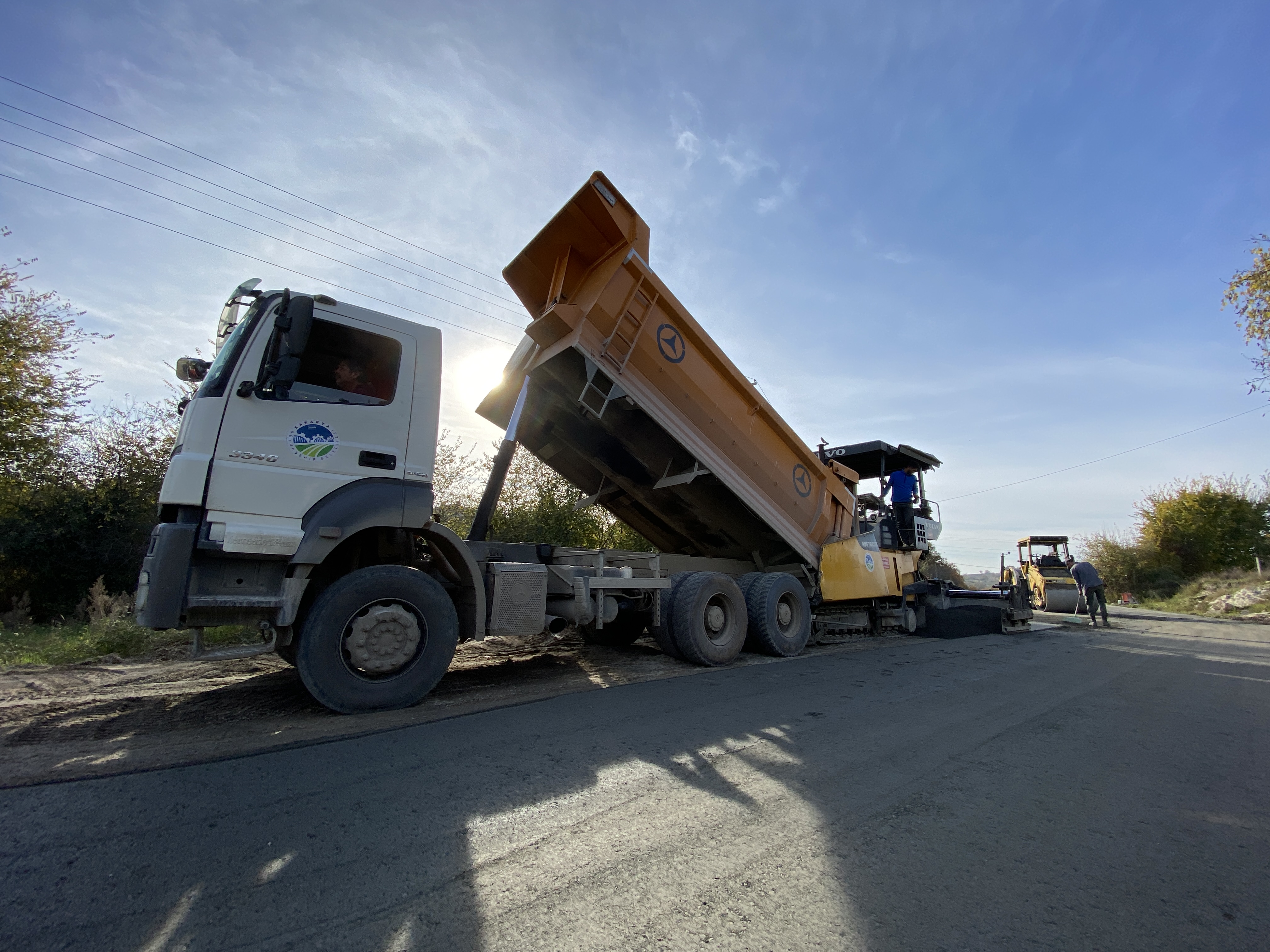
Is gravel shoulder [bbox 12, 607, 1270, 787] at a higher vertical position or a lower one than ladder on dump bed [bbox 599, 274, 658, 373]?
lower

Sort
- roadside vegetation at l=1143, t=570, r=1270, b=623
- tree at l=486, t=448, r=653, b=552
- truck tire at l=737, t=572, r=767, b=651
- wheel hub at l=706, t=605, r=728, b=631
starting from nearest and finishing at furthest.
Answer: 1. wheel hub at l=706, t=605, r=728, b=631
2. truck tire at l=737, t=572, r=767, b=651
3. tree at l=486, t=448, r=653, b=552
4. roadside vegetation at l=1143, t=570, r=1270, b=623

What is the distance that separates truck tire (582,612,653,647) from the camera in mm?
7587

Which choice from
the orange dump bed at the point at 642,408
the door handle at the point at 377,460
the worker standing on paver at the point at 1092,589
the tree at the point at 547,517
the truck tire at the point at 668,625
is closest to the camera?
the door handle at the point at 377,460

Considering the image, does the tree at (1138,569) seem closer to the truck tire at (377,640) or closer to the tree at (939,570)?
the tree at (939,570)

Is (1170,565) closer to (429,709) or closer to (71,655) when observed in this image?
(429,709)

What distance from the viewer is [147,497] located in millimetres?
11617

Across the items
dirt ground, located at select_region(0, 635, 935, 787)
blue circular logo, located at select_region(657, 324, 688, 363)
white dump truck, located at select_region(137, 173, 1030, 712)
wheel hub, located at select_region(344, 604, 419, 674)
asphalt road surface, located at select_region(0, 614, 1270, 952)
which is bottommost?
asphalt road surface, located at select_region(0, 614, 1270, 952)

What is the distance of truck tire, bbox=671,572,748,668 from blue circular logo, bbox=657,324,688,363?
95.1 inches

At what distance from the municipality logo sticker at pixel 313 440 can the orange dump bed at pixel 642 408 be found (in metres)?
2.23

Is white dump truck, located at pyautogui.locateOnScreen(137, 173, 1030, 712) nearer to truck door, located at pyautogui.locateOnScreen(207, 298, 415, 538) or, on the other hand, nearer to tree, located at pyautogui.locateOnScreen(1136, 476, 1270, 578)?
truck door, located at pyautogui.locateOnScreen(207, 298, 415, 538)

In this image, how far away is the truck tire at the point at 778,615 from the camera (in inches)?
281

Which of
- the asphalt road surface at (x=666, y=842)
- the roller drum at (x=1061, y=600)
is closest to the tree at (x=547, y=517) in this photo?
the asphalt road surface at (x=666, y=842)

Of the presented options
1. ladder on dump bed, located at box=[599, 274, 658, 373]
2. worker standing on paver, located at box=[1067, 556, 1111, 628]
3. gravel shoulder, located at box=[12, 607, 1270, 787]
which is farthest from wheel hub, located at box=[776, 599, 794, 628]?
worker standing on paver, located at box=[1067, 556, 1111, 628]

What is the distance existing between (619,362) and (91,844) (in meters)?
4.77
